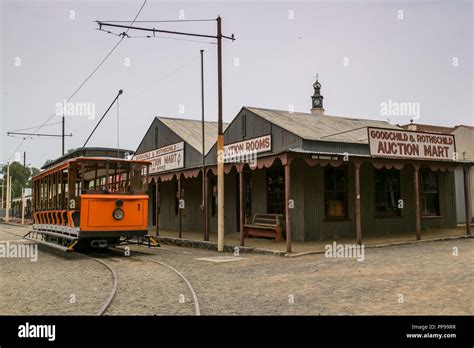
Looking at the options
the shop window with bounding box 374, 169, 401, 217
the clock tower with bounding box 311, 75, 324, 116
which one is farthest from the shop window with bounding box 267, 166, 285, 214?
the clock tower with bounding box 311, 75, 324, 116

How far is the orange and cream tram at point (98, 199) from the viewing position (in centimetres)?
1325

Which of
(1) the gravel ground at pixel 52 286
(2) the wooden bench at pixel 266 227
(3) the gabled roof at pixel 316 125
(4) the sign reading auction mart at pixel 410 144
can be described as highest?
(3) the gabled roof at pixel 316 125

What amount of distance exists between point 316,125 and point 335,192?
341 centimetres

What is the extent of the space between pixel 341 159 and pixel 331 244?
280 centimetres

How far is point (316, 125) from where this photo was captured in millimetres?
19141

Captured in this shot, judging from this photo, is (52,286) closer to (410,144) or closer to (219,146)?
(219,146)

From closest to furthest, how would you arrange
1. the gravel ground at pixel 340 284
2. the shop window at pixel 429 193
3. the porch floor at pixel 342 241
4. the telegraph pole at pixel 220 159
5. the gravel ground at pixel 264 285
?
the gravel ground at pixel 340 284, the gravel ground at pixel 264 285, the porch floor at pixel 342 241, the telegraph pole at pixel 220 159, the shop window at pixel 429 193

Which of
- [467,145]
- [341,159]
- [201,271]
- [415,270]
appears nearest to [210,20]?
[341,159]

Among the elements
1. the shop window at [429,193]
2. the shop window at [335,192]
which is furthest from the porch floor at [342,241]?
the shop window at [429,193]

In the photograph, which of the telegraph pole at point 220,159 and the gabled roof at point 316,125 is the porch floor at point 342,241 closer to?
the telegraph pole at point 220,159

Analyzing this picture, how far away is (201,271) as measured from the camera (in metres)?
11.0

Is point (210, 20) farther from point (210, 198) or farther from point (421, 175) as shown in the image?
point (421, 175)

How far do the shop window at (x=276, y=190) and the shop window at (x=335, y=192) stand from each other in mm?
1593

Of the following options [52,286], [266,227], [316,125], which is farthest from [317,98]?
[52,286]
